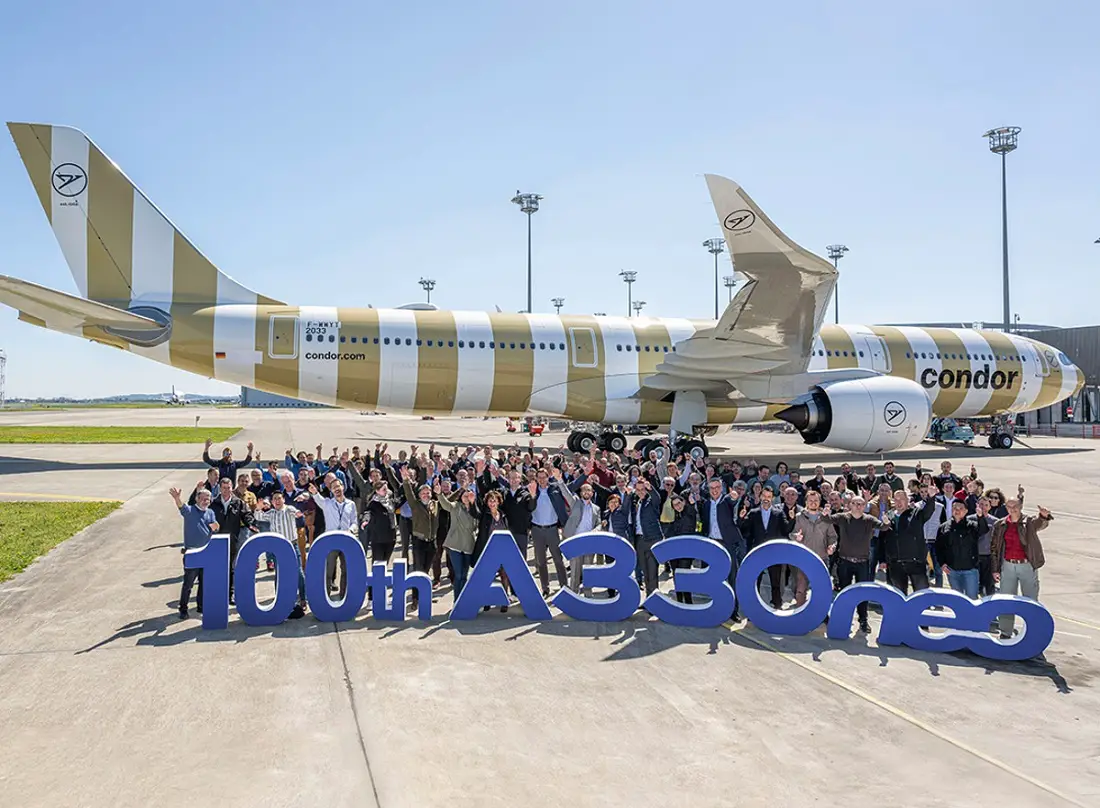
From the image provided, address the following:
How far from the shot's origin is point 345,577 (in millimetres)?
8188

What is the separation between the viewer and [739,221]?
54.0 feet

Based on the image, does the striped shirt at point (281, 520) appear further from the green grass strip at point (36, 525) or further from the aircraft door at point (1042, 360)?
the aircraft door at point (1042, 360)

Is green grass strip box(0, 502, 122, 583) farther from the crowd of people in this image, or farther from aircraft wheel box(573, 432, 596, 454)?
aircraft wheel box(573, 432, 596, 454)

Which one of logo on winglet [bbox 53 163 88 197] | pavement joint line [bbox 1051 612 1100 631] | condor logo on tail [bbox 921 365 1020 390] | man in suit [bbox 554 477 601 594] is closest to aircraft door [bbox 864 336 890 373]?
condor logo on tail [bbox 921 365 1020 390]

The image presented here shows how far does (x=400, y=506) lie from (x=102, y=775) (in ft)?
19.8

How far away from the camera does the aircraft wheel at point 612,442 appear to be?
2500 cm

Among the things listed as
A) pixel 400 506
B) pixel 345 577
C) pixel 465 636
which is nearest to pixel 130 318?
pixel 400 506

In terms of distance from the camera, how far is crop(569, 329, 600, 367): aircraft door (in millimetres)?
23406

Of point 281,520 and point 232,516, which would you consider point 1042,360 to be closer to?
point 281,520

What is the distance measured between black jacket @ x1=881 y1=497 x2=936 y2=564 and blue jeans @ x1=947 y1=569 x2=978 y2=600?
0.44 m

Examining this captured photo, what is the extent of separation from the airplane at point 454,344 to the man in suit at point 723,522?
31.3ft

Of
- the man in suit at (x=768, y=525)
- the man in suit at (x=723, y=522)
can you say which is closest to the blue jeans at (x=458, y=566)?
the man in suit at (x=723, y=522)

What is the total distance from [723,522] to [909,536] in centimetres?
187

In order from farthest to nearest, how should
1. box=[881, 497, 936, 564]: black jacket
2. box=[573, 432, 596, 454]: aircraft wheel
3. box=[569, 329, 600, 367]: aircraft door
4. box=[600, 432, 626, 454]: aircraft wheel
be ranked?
box=[573, 432, 596, 454]: aircraft wheel < box=[600, 432, 626, 454]: aircraft wheel < box=[569, 329, 600, 367]: aircraft door < box=[881, 497, 936, 564]: black jacket
